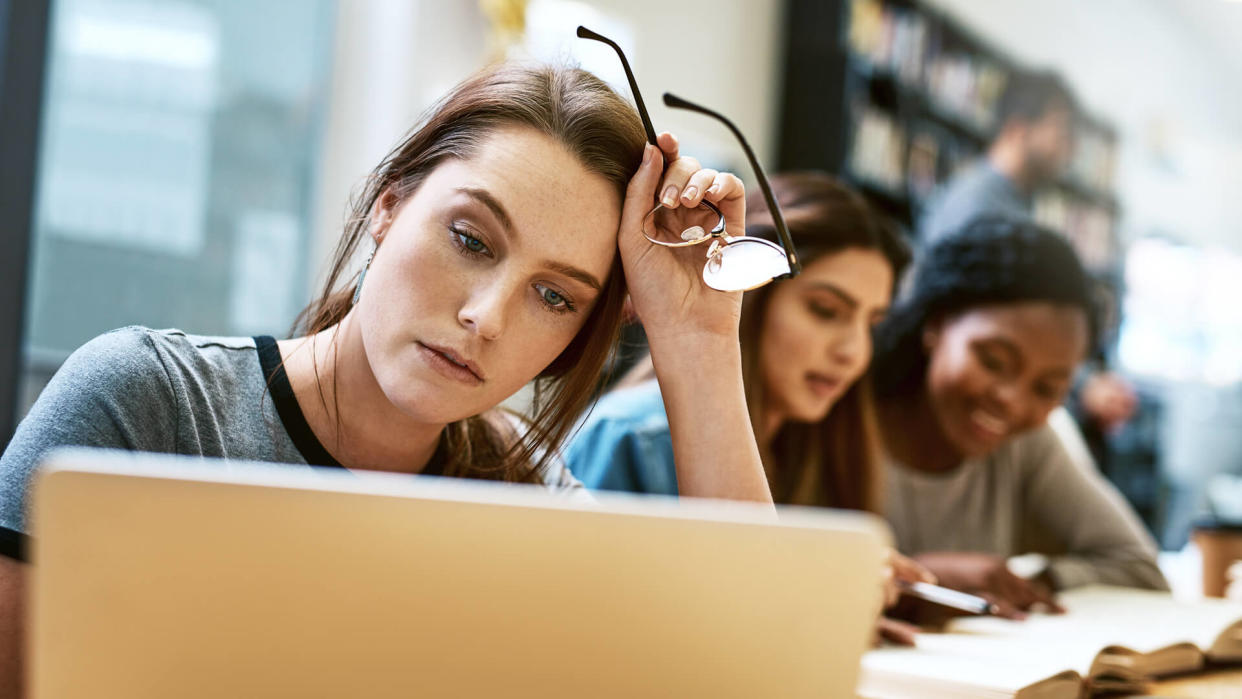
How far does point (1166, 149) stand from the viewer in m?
4.75

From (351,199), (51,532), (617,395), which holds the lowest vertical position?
(617,395)

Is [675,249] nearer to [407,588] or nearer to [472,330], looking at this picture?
[472,330]

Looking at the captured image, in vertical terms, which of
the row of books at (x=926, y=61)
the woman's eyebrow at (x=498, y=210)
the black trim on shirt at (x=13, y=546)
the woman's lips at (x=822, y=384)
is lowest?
the black trim on shirt at (x=13, y=546)

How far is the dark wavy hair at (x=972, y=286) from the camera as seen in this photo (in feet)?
7.05

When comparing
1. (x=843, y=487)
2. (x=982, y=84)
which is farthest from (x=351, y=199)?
(x=982, y=84)

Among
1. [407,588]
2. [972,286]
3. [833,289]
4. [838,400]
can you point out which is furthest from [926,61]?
[407,588]

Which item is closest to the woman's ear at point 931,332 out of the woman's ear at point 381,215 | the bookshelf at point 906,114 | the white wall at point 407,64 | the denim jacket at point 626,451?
the denim jacket at point 626,451

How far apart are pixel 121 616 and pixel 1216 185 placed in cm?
508

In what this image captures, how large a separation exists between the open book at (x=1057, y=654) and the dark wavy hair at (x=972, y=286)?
65 centimetres

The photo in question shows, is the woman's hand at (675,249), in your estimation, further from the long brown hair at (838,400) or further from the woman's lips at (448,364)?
the long brown hair at (838,400)

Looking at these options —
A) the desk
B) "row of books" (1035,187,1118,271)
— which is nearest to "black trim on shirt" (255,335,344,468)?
the desk

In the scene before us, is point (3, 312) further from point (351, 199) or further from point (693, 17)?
point (693, 17)

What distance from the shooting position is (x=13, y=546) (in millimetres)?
765

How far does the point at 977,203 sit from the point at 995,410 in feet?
6.11
